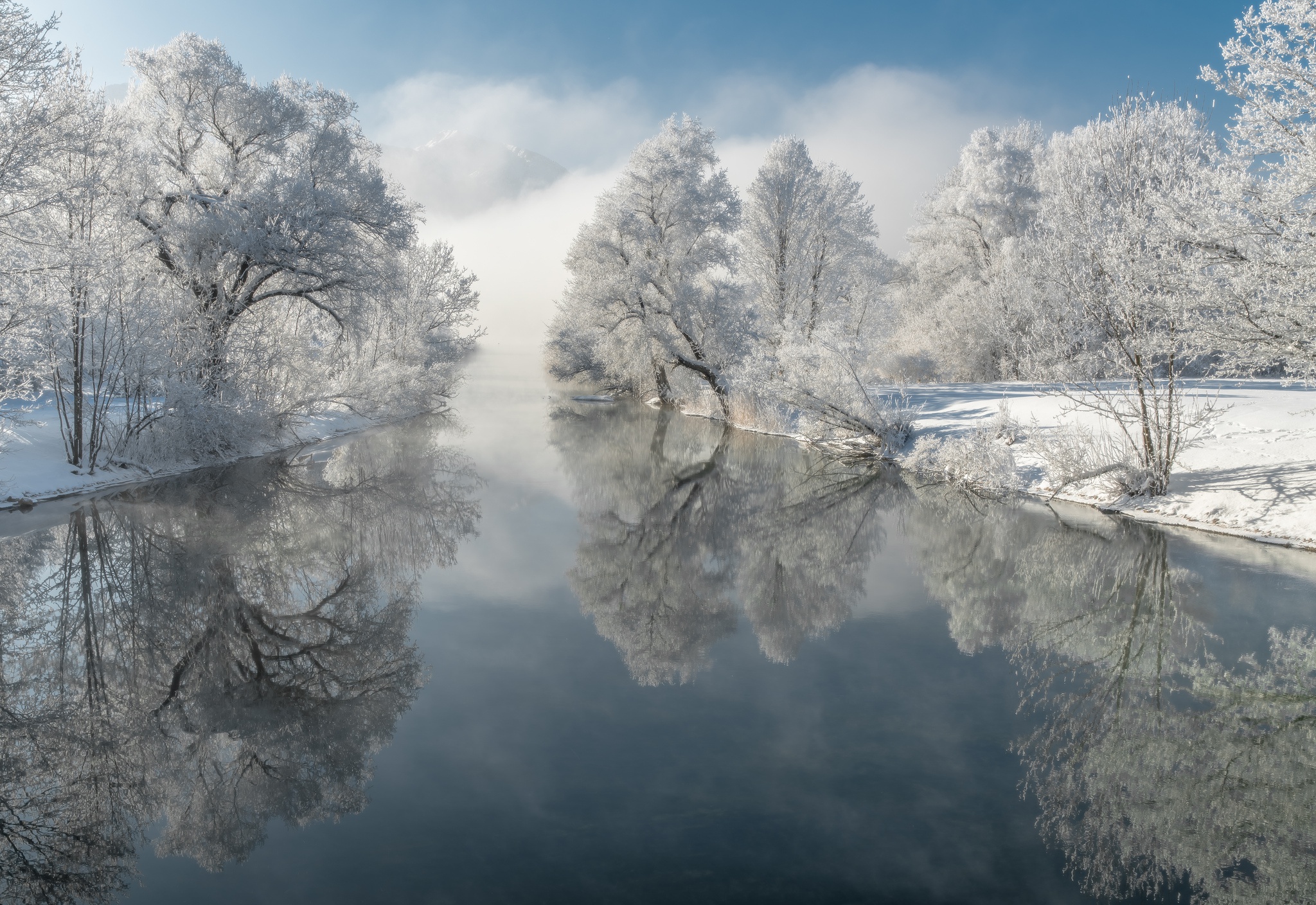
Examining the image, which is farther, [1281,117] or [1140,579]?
[1281,117]

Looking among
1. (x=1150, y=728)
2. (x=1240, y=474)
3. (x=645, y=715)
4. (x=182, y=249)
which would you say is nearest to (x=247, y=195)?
(x=182, y=249)

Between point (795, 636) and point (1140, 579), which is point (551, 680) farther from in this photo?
point (1140, 579)

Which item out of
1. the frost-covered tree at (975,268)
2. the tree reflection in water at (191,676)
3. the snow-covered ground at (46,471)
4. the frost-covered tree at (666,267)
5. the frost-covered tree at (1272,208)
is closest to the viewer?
the tree reflection in water at (191,676)

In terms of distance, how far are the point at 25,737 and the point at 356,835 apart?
2.66 m

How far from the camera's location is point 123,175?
49.4 ft

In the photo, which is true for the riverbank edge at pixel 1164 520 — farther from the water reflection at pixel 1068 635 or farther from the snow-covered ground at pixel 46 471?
the snow-covered ground at pixel 46 471

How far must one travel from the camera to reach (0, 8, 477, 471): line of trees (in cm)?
1105

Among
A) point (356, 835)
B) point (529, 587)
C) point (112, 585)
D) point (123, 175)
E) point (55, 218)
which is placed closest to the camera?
point (356, 835)

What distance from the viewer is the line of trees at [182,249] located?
36.3 feet

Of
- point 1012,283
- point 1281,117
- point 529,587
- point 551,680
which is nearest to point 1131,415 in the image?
point 1281,117

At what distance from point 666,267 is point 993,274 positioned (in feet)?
45.0

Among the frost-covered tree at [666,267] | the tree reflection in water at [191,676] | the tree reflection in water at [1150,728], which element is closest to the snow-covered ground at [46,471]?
the tree reflection in water at [191,676]

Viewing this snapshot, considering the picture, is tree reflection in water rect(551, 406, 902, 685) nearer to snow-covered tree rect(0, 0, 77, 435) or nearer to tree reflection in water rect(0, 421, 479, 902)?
tree reflection in water rect(0, 421, 479, 902)

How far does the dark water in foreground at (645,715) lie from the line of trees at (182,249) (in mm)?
3577
